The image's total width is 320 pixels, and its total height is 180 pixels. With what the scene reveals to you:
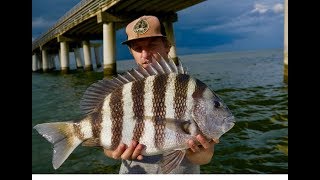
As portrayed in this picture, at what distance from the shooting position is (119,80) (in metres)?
2.46

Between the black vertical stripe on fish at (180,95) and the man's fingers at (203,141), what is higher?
the black vertical stripe on fish at (180,95)

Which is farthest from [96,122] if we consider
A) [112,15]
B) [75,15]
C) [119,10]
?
[75,15]

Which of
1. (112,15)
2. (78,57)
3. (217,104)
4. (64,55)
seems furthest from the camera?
(78,57)

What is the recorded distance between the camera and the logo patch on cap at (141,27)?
3.13m

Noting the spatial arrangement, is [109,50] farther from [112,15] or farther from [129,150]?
[129,150]

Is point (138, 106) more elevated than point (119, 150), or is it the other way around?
point (138, 106)

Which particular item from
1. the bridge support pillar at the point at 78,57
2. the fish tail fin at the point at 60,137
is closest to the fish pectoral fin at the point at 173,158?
the fish tail fin at the point at 60,137

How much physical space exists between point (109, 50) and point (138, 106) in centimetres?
2101

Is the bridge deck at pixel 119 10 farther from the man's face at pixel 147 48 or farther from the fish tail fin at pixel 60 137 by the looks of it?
the fish tail fin at pixel 60 137

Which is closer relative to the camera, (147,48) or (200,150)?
(200,150)

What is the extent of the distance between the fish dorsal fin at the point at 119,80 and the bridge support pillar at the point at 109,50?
20.2 meters

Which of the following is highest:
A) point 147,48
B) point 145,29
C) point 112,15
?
point 112,15
